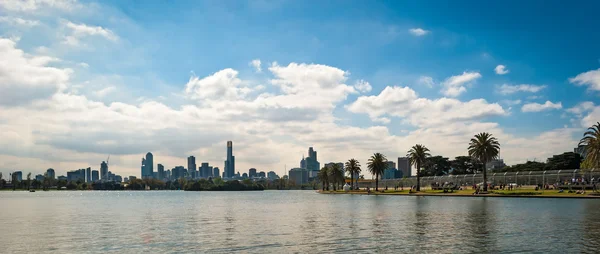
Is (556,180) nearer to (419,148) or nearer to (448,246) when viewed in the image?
(419,148)

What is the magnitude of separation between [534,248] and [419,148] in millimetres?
123943

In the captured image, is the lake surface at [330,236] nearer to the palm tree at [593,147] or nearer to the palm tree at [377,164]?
the palm tree at [593,147]

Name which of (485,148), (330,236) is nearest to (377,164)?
(485,148)

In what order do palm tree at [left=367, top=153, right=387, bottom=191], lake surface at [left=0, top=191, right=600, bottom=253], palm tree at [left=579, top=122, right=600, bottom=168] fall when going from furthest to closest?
palm tree at [left=367, top=153, right=387, bottom=191], palm tree at [left=579, top=122, right=600, bottom=168], lake surface at [left=0, top=191, right=600, bottom=253]

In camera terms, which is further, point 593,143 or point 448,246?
point 593,143

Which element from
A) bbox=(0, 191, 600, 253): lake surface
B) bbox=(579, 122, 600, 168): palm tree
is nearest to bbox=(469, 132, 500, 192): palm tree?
bbox=(579, 122, 600, 168): palm tree

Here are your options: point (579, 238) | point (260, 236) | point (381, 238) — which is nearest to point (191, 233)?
point (260, 236)

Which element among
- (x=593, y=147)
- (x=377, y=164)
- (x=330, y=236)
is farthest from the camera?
(x=377, y=164)

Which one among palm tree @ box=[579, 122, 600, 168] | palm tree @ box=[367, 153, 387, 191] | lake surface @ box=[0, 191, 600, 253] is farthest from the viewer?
palm tree @ box=[367, 153, 387, 191]

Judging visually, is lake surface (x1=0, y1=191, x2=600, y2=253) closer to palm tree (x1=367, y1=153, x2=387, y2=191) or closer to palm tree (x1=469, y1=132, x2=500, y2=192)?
palm tree (x1=469, y1=132, x2=500, y2=192)

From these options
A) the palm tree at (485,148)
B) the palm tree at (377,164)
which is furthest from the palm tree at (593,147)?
the palm tree at (377,164)

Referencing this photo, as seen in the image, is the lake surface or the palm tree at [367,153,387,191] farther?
the palm tree at [367,153,387,191]

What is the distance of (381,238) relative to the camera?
38.0 meters

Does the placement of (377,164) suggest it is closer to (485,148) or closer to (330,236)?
(485,148)
